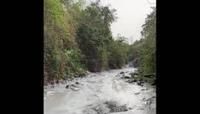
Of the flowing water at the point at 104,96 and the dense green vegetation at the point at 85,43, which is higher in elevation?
the dense green vegetation at the point at 85,43

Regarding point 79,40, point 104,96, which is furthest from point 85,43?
point 104,96

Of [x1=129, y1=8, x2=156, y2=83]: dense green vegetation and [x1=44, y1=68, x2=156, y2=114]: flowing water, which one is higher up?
[x1=129, y1=8, x2=156, y2=83]: dense green vegetation

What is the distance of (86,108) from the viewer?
2088 millimetres

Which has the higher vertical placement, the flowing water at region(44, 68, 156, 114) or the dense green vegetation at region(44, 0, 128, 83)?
the dense green vegetation at region(44, 0, 128, 83)

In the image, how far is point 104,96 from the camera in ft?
7.04

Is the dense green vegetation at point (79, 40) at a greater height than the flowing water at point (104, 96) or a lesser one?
greater

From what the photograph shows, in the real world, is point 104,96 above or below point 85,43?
below

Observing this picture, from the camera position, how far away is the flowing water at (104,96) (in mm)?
2062

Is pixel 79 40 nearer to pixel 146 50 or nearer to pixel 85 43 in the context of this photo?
pixel 85 43

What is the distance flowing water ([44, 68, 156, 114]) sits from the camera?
2.06 meters
